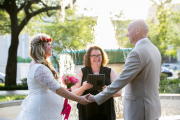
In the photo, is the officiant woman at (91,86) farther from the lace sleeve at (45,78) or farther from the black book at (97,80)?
the lace sleeve at (45,78)

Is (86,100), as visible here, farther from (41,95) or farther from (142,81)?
(142,81)

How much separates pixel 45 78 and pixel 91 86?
2.57 ft

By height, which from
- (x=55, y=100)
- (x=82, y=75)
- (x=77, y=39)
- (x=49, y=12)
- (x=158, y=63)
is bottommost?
(x=55, y=100)

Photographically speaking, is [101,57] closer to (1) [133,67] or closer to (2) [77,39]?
(1) [133,67]

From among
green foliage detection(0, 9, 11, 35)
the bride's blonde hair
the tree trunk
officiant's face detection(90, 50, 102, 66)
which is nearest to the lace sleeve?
the bride's blonde hair

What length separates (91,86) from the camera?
10.3ft

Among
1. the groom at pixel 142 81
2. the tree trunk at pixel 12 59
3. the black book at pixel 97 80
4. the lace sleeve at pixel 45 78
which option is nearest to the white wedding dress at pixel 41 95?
the lace sleeve at pixel 45 78

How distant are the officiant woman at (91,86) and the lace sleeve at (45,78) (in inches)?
25.2

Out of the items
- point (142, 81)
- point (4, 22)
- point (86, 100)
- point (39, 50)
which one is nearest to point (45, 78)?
point (39, 50)

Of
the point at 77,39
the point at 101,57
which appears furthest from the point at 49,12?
the point at 101,57

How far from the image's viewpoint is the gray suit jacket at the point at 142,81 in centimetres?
264

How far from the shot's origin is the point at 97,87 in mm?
3141

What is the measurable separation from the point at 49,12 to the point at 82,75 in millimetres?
14971

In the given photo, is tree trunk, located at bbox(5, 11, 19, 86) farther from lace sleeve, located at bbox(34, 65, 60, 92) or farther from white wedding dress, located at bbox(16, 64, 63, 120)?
lace sleeve, located at bbox(34, 65, 60, 92)
